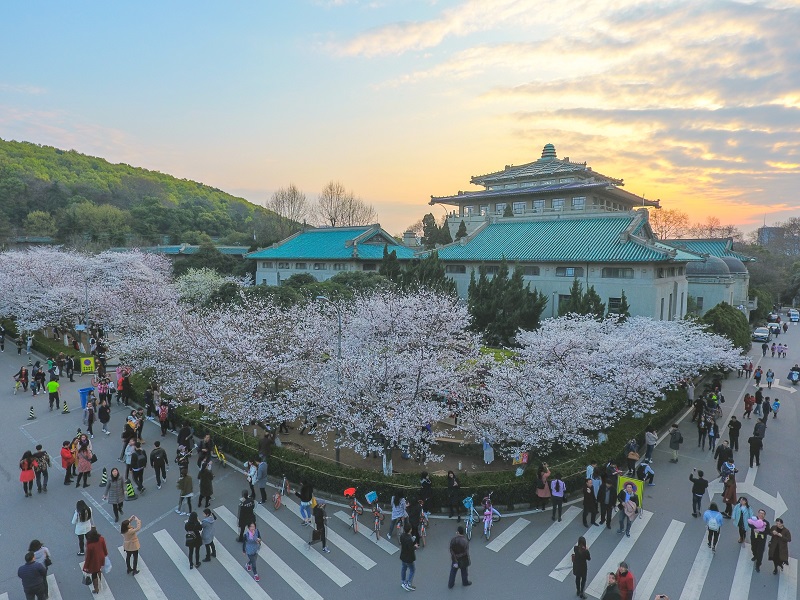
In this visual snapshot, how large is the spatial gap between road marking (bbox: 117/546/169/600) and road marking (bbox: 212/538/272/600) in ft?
4.69

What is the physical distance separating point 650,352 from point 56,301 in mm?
38238

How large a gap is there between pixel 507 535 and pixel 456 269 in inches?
1200

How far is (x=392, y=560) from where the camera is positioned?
11.8m

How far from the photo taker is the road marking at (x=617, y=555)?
423 inches

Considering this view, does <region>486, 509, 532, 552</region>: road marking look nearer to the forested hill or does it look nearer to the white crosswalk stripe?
A: the white crosswalk stripe

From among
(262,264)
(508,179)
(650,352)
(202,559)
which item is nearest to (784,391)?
(650,352)

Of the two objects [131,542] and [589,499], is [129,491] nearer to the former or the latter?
[131,542]

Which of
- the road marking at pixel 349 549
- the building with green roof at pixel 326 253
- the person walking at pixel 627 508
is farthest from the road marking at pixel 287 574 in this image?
the building with green roof at pixel 326 253

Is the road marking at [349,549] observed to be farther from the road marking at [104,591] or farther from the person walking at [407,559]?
the road marking at [104,591]

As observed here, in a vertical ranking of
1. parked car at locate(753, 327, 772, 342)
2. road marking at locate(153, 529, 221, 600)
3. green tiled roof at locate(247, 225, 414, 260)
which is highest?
green tiled roof at locate(247, 225, 414, 260)

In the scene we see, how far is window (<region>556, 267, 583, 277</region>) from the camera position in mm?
34719

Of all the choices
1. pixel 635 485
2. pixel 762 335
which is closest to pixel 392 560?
pixel 635 485

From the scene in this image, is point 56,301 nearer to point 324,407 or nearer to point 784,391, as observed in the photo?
point 324,407

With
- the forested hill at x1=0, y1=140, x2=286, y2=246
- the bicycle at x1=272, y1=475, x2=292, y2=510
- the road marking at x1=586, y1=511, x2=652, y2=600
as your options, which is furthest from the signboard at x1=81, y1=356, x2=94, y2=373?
the forested hill at x1=0, y1=140, x2=286, y2=246
